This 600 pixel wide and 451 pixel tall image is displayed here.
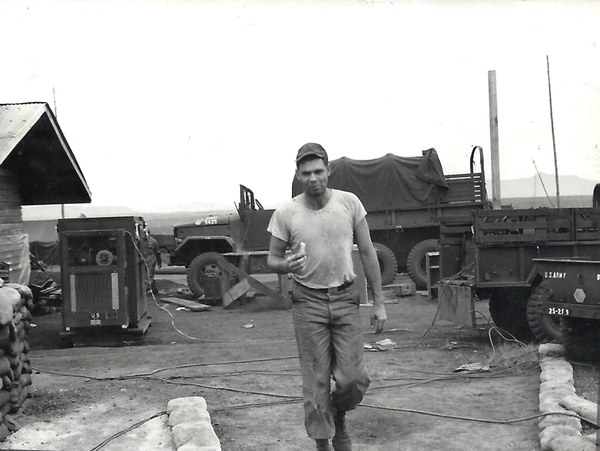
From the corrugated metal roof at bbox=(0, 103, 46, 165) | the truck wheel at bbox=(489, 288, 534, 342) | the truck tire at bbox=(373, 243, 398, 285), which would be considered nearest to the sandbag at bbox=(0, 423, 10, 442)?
the corrugated metal roof at bbox=(0, 103, 46, 165)

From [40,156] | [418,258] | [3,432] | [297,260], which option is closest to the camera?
[297,260]

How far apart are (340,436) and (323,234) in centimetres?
132

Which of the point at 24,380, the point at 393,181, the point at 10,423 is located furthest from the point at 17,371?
the point at 393,181

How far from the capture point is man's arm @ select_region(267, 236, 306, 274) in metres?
4.38

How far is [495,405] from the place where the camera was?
6.28m

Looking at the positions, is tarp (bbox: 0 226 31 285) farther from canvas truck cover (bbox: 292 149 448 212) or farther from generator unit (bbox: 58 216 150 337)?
canvas truck cover (bbox: 292 149 448 212)

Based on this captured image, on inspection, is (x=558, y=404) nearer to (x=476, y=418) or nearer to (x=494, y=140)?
(x=476, y=418)

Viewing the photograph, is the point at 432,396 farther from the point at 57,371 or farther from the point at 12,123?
the point at 12,123

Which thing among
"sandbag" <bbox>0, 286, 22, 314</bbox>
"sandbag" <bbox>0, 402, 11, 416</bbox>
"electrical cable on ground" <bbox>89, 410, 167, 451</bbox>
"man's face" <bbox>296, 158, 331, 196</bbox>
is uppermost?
"man's face" <bbox>296, 158, 331, 196</bbox>

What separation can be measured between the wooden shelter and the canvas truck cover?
6572 mm

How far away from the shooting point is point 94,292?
35.3 ft

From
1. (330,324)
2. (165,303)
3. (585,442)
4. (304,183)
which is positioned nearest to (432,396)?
(585,442)

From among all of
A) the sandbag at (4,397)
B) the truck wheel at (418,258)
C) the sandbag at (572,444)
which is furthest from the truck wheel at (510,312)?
the truck wheel at (418,258)

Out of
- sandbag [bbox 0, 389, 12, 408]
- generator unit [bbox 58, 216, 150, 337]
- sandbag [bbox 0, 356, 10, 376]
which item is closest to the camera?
sandbag [bbox 0, 389, 12, 408]
